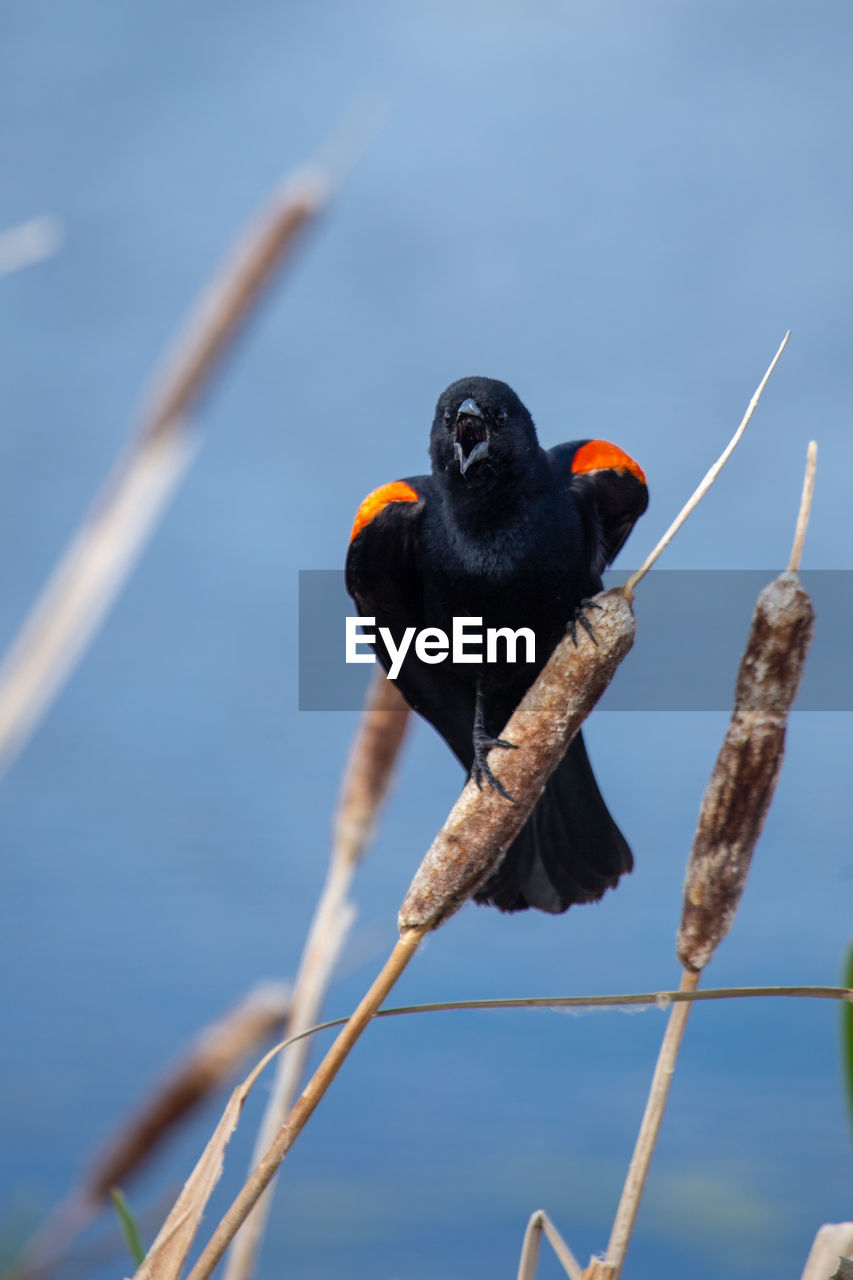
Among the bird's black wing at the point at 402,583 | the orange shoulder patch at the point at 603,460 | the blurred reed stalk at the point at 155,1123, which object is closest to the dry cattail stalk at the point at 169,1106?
the blurred reed stalk at the point at 155,1123

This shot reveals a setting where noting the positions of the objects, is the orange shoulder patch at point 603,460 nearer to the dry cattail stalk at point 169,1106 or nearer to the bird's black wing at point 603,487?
the bird's black wing at point 603,487

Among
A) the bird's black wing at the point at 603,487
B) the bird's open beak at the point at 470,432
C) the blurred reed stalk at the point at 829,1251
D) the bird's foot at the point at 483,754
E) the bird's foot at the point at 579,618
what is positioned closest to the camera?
the blurred reed stalk at the point at 829,1251

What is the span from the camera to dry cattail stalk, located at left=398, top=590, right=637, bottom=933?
143cm

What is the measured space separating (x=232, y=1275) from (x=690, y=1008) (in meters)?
0.82

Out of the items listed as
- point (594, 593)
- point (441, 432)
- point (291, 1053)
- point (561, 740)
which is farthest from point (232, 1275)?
point (441, 432)

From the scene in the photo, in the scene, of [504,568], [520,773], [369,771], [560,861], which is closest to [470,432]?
[504,568]

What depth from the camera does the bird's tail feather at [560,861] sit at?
2516 millimetres

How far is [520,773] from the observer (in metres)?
1.52

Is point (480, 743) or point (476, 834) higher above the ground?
point (480, 743)

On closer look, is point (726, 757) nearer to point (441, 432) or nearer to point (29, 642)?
point (29, 642)

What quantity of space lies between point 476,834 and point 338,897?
17.4 inches

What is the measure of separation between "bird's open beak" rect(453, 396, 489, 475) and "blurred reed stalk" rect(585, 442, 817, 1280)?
1.07 m

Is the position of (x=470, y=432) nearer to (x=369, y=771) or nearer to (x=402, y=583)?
(x=402, y=583)

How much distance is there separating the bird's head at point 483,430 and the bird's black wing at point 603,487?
6.6 inches
